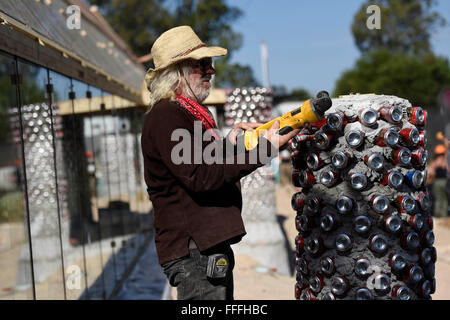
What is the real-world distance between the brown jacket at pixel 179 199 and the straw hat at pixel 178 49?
0.71 feet

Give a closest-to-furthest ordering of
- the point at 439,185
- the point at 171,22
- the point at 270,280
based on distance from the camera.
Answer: the point at 270,280 → the point at 439,185 → the point at 171,22

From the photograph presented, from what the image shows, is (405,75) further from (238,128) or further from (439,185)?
(238,128)

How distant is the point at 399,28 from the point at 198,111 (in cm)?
4309

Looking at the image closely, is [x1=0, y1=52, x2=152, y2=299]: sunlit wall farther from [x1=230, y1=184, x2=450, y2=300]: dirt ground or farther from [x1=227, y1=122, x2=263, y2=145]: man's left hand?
[x1=227, y1=122, x2=263, y2=145]: man's left hand

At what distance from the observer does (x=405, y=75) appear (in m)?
40.0

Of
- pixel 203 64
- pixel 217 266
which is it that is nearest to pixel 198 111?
pixel 203 64

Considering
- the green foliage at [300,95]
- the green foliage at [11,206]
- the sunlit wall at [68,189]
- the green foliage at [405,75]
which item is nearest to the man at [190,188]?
the sunlit wall at [68,189]

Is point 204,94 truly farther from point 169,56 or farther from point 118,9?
point 118,9

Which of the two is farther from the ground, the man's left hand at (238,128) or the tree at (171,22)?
the tree at (171,22)

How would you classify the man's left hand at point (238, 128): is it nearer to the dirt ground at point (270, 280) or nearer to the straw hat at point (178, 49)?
the straw hat at point (178, 49)

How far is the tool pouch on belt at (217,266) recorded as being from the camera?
7.22 ft


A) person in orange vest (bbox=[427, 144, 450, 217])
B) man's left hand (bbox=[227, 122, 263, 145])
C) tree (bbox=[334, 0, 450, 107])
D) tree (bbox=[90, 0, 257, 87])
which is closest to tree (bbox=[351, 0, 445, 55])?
tree (bbox=[334, 0, 450, 107])

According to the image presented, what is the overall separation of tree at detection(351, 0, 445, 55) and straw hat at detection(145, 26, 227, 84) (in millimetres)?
39676

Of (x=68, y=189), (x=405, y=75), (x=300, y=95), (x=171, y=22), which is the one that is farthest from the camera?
(x=300, y=95)
